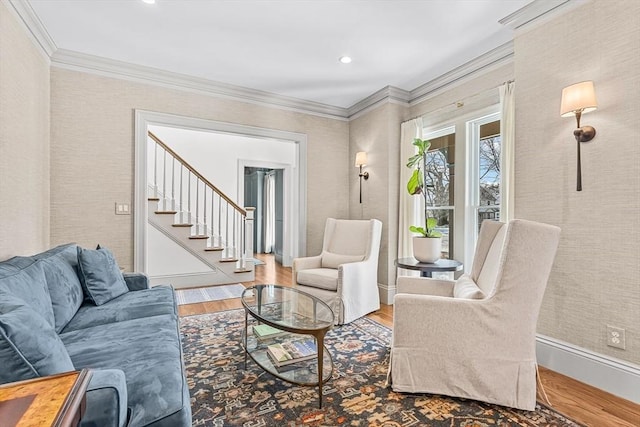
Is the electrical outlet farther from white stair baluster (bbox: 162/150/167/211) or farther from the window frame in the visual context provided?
white stair baluster (bbox: 162/150/167/211)

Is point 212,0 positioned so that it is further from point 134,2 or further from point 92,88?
point 92,88

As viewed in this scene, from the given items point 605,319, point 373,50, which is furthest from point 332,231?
point 605,319

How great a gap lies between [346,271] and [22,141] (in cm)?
299

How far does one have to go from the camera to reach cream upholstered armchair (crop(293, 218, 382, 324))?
3123 millimetres

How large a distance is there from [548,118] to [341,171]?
110 inches

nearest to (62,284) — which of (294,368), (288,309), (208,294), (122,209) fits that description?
(288,309)

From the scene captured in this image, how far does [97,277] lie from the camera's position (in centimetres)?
228

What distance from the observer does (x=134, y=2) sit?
2439mm

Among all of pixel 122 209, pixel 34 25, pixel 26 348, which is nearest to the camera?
pixel 26 348

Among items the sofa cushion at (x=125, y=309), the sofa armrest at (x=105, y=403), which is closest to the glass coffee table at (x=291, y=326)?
the sofa cushion at (x=125, y=309)

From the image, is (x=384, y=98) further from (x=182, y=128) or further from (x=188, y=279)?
(x=188, y=279)

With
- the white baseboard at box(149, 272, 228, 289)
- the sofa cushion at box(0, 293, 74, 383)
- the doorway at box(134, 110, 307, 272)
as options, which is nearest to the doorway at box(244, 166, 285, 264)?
the white baseboard at box(149, 272, 228, 289)

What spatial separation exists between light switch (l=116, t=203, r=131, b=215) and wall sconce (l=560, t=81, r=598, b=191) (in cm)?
413

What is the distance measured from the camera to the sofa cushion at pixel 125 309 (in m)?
1.94
